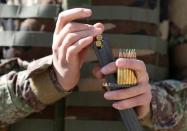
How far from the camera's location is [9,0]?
212 centimetres

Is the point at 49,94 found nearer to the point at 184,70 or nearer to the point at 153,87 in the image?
the point at 153,87

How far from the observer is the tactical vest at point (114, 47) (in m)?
2.00

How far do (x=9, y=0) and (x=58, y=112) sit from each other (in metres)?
0.50

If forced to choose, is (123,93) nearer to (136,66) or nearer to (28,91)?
(136,66)

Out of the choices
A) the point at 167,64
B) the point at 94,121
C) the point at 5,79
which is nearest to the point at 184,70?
the point at 167,64

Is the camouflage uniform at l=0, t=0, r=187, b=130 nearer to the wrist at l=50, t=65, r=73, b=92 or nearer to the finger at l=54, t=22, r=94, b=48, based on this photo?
the wrist at l=50, t=65, r=73, b=92

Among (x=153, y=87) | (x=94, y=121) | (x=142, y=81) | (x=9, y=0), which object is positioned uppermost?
(x=9, y=0)

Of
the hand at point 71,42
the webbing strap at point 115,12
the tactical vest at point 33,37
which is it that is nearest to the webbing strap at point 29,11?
the tactical vest at point 33,37

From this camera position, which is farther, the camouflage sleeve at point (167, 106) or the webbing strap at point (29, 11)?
the webbing strap at point (29, 11)

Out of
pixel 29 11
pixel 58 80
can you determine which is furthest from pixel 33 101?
pixel 29 11

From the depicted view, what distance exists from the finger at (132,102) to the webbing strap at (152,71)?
44cm

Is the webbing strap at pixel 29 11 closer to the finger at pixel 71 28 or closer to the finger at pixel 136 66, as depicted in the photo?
the finger at pixel 71 28

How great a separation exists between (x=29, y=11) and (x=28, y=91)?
377 millimetres

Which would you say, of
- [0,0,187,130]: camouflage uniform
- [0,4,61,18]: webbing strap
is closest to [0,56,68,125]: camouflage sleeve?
[0,0,187,130]: camouflage uniform
